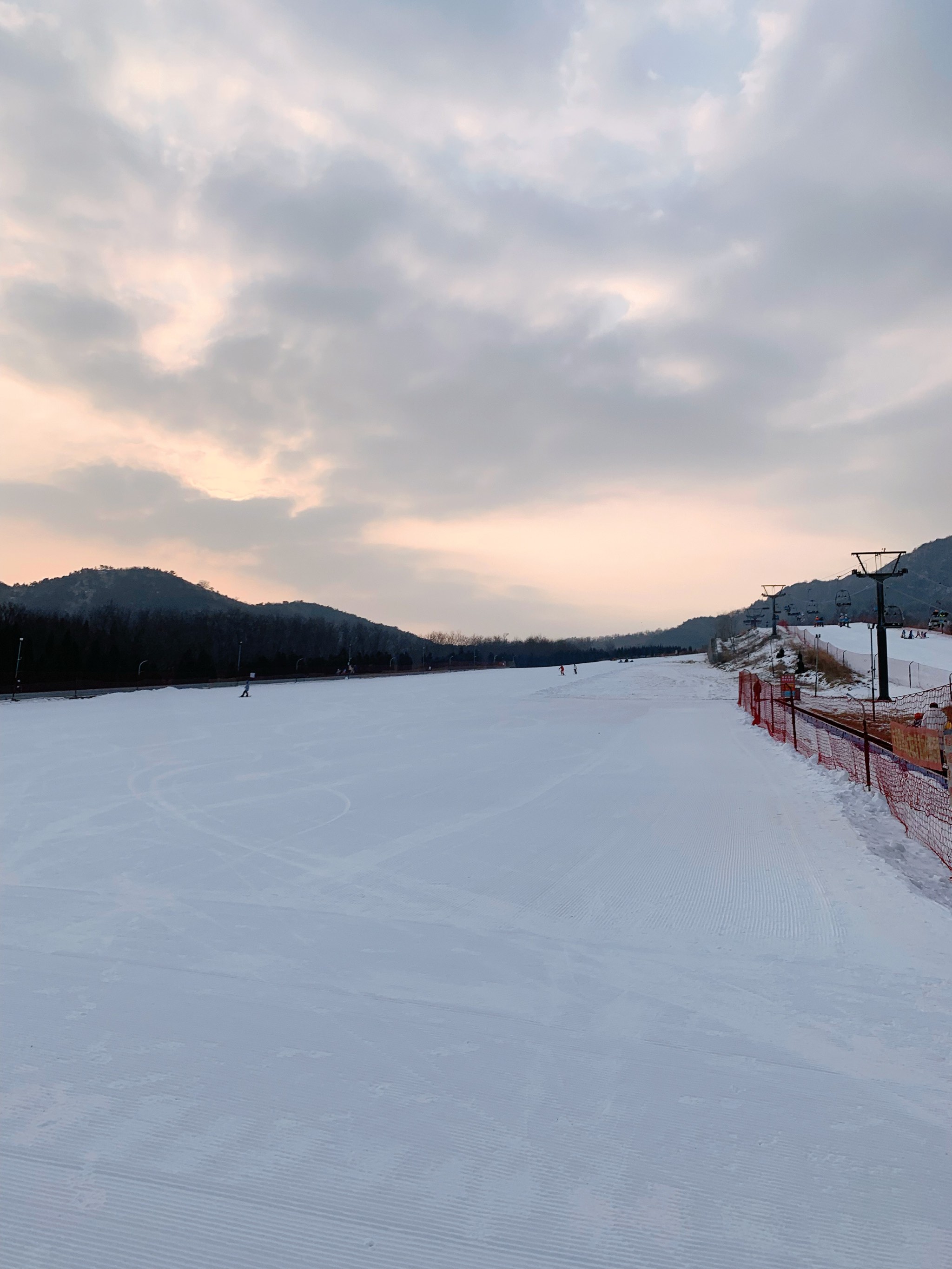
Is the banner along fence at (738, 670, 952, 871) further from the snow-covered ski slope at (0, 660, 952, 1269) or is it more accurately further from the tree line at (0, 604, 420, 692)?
the tree line at (0, 604, 420, 692)

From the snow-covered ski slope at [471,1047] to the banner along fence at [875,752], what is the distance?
1.14m

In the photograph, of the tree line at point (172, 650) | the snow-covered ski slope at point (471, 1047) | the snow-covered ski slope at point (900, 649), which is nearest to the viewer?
the snow-covered ski slope at point (471, 1047)

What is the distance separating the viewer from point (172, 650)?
377 feet

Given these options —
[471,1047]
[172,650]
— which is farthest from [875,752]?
[172,650]

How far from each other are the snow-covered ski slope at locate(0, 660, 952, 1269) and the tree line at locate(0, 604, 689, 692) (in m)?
46.5

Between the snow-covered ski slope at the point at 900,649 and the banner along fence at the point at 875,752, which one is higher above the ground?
the snow-covered ski slope at the point at 900,649

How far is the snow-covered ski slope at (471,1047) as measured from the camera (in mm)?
3176

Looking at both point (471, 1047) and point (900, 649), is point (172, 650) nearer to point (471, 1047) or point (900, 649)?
point (900, 649)

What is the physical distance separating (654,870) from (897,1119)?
464 cm

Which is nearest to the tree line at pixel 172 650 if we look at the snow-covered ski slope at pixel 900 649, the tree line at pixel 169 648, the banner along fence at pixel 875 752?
the tree line at pixel 169 648

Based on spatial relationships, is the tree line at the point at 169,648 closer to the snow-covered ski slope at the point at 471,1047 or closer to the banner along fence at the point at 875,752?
the banner along fence at the point at 875,752

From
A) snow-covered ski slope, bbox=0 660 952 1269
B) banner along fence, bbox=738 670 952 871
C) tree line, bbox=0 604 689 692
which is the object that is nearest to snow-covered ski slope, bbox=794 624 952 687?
banner along fence, bbox=738 670 952 871

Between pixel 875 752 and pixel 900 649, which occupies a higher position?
pixel 900 649

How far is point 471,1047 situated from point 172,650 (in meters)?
120
